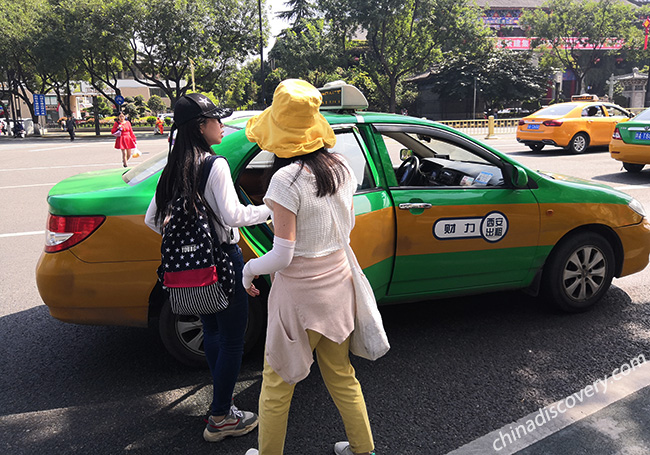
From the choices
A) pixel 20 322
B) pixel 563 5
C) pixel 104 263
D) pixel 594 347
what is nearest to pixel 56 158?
pixel 20 322

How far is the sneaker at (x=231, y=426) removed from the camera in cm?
270

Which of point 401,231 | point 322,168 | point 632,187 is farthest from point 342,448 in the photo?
point 632,187

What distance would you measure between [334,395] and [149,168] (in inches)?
80.3

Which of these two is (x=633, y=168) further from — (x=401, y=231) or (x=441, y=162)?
(x=401, y=231)

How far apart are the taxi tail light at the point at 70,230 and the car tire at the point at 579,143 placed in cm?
1447

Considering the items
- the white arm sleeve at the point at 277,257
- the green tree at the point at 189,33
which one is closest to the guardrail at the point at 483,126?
the green tree at the point at 189,33

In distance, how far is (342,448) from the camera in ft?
8.29

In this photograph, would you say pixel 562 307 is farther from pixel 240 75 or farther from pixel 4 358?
pixel 240 75

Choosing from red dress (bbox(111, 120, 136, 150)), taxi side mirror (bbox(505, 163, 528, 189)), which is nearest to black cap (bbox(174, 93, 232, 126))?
taxi side mirror (bbox(505, 163, 528, 189))

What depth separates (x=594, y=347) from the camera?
12.1 feet

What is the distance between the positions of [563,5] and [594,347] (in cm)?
4552

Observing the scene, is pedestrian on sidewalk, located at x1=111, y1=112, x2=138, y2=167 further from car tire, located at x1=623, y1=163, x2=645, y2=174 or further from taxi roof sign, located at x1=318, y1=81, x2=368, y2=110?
taxi roof sign, located at x1=318, y1=81, x2=368, y2=110

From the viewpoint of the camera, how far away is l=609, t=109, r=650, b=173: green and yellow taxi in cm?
988

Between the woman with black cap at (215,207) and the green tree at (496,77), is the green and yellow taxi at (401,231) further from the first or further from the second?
the green tree at (496,77)
